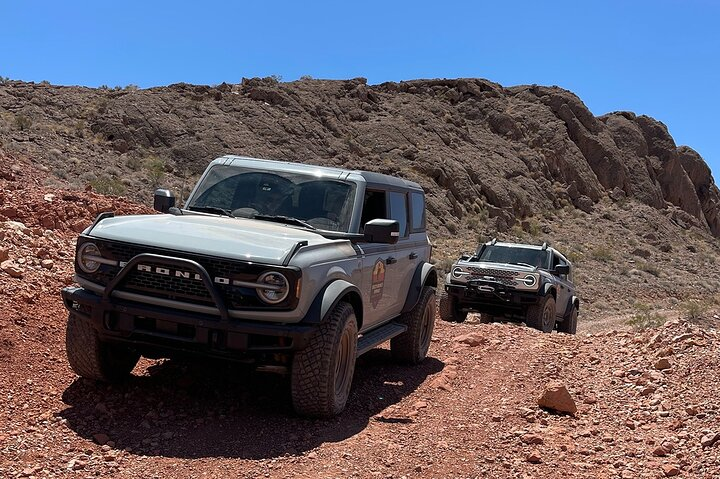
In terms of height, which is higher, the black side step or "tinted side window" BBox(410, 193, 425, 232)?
"tinted side window" BBox(410, 193, 425, 232)

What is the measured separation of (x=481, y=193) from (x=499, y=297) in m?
26.2

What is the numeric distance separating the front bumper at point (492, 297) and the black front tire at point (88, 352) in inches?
311

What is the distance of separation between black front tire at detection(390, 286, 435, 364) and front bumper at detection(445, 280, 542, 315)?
440cm

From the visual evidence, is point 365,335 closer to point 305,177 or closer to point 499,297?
point 305,177

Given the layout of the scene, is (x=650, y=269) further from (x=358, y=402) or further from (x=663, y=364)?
(x=358, y=402)

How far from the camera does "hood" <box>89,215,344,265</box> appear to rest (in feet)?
16.5

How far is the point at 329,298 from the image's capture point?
17.4ft

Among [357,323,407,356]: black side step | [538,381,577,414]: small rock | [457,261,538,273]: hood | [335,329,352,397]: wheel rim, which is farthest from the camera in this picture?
[457,261,538,273]: hood

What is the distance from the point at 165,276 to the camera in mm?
5043

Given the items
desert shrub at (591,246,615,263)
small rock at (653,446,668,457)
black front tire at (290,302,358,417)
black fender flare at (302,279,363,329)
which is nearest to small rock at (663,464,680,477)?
small rock at (653,446,668,457)

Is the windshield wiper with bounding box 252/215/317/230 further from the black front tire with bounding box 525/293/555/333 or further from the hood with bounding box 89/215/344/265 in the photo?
the black front tire with bounding box 525/293/555/333

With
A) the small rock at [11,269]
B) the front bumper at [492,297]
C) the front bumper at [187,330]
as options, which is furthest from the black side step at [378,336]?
the front bumper at [492,297]

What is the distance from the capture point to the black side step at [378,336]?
6279mm

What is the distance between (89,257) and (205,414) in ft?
4.63
